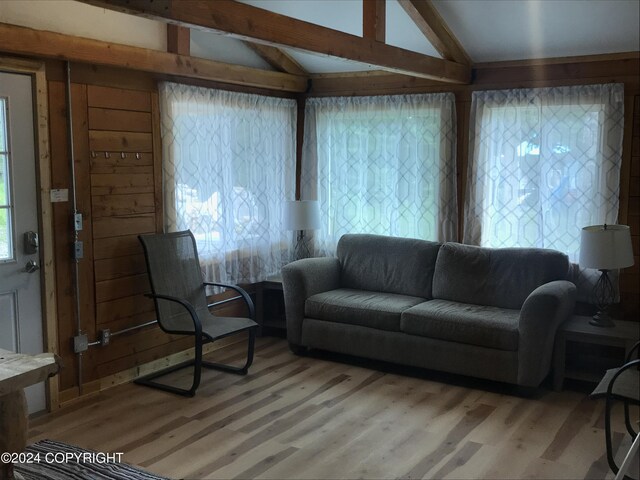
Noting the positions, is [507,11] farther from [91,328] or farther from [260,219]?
[91,328]

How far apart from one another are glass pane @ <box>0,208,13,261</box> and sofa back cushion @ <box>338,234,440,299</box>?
2575 millimetres

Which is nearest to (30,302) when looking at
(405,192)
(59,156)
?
(59,156)

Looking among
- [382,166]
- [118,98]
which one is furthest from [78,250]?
[382,166]

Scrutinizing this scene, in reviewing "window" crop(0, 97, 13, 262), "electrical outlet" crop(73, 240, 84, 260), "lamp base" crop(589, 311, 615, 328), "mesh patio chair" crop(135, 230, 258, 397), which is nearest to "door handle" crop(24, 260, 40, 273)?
"window" crop(0, 97, 13, 262)

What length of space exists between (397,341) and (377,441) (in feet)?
3.72

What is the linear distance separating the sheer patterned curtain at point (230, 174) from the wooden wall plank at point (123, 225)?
155 mm

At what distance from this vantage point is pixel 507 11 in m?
4.28

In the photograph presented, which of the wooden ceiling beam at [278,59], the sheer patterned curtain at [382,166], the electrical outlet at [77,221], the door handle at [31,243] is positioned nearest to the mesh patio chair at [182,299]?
the electrical outlet at [77,221]

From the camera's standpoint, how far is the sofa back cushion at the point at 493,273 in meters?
4.51

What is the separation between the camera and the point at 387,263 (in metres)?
5.16

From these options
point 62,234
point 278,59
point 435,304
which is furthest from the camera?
point 278,59

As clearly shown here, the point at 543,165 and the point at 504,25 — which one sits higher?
the point at 504,25

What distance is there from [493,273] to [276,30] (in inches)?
97.3

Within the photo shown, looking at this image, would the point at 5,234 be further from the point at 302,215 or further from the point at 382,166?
the point at 382,166
